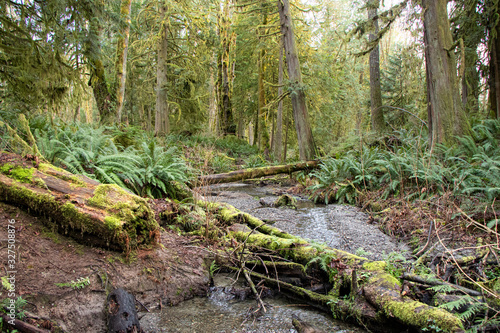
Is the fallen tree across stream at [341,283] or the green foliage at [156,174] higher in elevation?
the green foliage at [156,174]

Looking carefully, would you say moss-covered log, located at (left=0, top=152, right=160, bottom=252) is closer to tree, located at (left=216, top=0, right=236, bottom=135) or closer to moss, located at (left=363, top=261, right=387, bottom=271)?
moss, located at (left=363, top=261, right=387, bottom=271)

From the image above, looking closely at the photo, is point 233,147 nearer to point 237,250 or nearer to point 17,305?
point 237,250

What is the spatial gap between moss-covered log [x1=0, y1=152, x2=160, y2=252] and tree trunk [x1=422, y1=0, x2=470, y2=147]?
644 cm

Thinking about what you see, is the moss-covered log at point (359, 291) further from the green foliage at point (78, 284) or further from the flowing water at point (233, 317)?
the green foliage at point (78, 284)

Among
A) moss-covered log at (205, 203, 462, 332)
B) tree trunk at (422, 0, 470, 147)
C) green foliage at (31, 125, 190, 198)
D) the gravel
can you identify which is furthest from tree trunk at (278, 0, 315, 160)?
moss-covered log at (205, 203, 462, 332)

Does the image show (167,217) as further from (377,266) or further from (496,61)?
(496,61)

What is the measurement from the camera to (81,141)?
517 cm

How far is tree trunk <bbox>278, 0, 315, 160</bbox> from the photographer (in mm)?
10570

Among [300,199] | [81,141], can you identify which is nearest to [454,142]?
[300,199]

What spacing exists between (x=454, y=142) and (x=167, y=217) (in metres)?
6.37

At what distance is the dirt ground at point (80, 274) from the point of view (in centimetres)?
212

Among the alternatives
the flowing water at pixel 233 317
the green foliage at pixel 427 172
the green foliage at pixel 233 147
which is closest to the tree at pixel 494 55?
the green foliage at pixel 427 172

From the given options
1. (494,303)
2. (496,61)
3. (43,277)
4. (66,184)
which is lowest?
(494,303)

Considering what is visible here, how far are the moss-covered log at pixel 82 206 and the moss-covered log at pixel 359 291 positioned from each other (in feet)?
4.16
